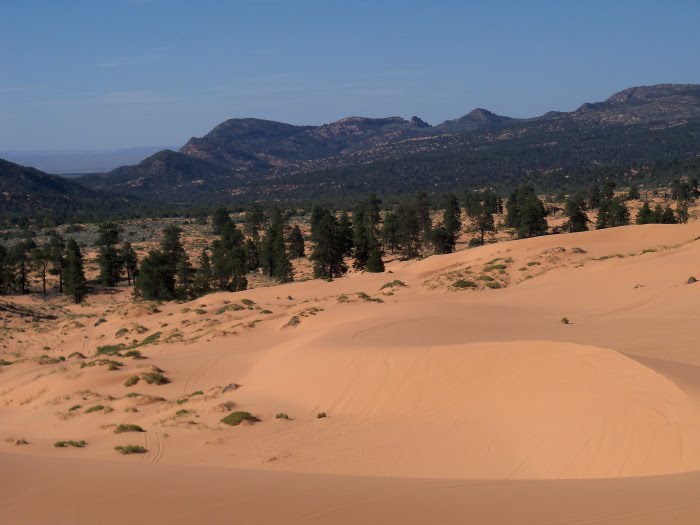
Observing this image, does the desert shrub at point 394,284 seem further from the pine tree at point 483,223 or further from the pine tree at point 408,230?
the pine tree at point 483,223

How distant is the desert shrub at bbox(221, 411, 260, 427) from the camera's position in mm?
16000

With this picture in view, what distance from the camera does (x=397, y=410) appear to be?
→ 625 inches

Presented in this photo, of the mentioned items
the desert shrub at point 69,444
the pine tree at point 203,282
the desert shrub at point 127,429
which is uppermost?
the desert shrub at point 69,444

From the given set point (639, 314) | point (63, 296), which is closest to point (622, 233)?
point (639, 314)

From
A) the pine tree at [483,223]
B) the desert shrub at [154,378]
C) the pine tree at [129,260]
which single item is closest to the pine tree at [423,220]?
the pine tree at [483,223]

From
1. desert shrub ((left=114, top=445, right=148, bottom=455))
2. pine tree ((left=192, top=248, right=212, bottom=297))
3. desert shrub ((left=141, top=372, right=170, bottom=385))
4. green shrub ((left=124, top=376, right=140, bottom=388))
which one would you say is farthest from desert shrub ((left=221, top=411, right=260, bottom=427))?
pine tree ((left=192, top=248, right=212, bottom=297))

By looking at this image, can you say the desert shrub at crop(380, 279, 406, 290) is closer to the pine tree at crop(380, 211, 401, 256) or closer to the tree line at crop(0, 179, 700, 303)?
the tree line at crop(0, 179, 700, 303)

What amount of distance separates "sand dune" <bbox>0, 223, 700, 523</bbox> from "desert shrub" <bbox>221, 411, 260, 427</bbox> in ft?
0.61

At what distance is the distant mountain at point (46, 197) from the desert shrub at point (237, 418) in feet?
341

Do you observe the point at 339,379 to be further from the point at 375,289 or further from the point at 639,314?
the point at 375,289

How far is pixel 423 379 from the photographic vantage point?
16938 mm

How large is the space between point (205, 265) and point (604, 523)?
154 ft

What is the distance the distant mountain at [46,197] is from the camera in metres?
122

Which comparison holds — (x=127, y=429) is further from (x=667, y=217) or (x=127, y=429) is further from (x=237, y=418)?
(x=667, y=217)
